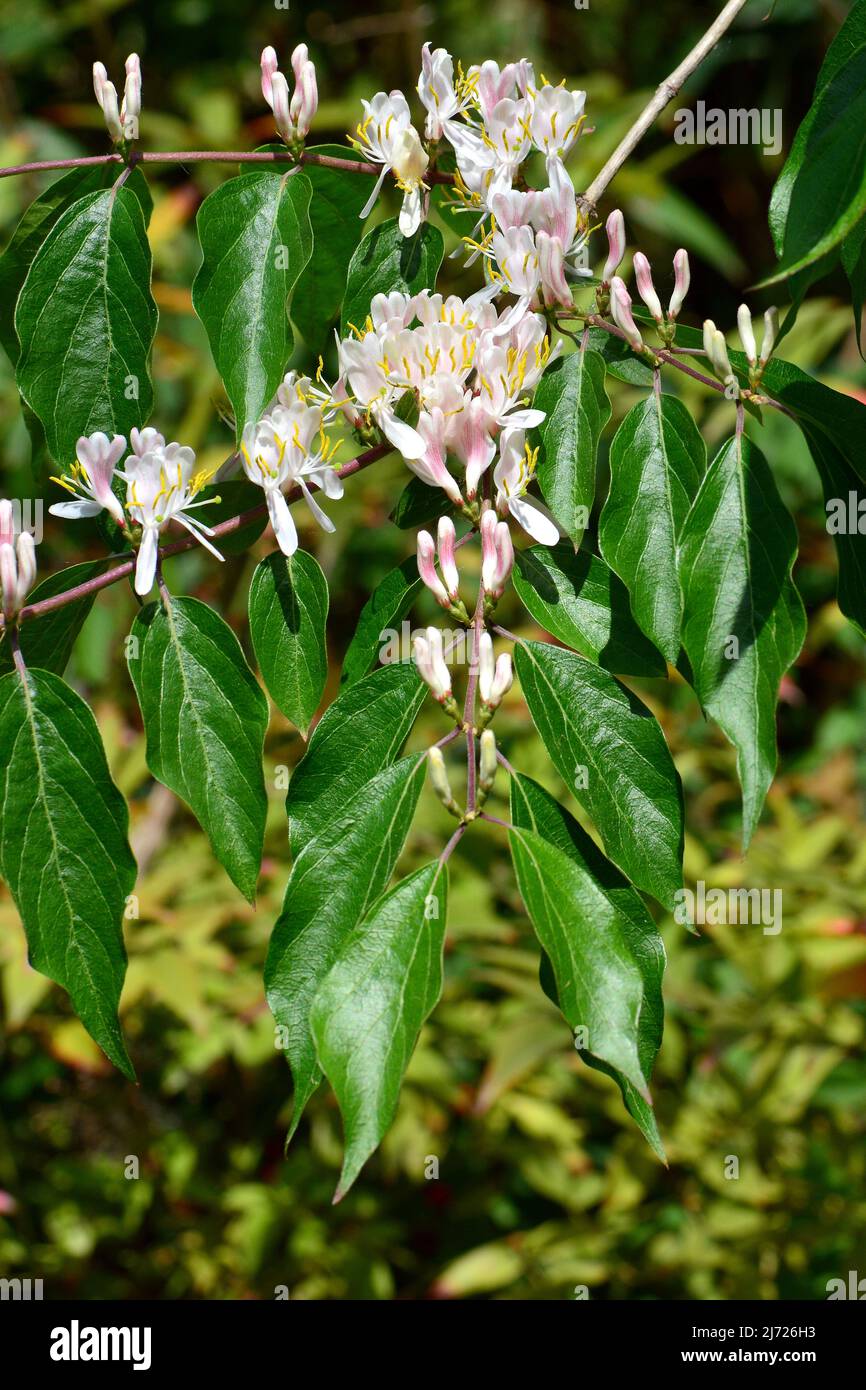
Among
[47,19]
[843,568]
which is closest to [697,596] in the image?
[843,568]

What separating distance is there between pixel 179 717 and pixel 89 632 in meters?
1.51

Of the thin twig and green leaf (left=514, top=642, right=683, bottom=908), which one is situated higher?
the thin twig

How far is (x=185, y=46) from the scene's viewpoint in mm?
3012

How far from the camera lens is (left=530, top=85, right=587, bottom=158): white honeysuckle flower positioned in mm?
760

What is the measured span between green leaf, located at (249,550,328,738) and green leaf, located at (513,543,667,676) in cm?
12

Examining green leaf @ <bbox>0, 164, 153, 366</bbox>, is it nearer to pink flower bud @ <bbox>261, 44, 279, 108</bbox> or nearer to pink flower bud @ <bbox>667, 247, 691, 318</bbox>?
pink flower bud @ <bbox>261, 44, 279, 108</bbox>

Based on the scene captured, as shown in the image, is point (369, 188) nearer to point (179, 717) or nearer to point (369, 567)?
point (179, 717)

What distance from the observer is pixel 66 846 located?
699 millimetres

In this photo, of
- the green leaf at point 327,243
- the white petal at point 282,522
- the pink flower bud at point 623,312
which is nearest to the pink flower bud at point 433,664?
the white petal at point 282,522

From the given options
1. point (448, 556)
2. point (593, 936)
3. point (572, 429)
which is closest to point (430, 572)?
point (448, 556)

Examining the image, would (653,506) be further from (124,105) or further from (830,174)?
(124,105)

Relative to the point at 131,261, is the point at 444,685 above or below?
below

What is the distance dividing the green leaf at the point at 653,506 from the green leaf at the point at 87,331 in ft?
0.91

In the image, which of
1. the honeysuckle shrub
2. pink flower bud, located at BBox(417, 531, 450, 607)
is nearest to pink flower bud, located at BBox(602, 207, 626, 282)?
the honeysuckle shrub
